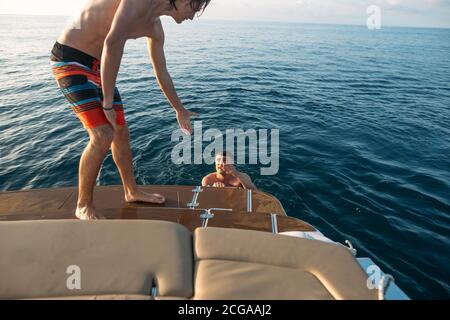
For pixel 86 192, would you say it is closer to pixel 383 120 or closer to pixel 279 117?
pixel 279 117

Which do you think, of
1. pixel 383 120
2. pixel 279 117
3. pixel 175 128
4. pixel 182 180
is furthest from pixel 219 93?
pixel 182 180

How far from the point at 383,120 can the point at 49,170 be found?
1034cm

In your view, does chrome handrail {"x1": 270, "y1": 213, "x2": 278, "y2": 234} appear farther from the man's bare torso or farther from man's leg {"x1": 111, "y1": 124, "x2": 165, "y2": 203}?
the man's bare torso

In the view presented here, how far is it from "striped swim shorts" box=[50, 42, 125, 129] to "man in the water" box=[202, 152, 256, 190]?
10.8 feet

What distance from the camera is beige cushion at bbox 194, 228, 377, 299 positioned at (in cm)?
190

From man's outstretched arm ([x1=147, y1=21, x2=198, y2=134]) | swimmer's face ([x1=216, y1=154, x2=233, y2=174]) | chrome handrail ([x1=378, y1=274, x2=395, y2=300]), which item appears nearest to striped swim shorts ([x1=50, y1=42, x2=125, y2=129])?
man's outstretched arm ([x1=147, y1=21, x2=198, y2=134])

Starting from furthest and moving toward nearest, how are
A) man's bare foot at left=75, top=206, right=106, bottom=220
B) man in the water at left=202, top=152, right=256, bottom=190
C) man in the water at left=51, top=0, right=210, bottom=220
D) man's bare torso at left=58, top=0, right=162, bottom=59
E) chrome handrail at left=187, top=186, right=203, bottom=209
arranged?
man in the water at left=202, top=152, right=256, bottom=190
chrome handrail at left=187, top=186, right=203, bottom=209
man's bare foot at left=75, top=206, right=106, bottom=220
man's bare torso at left=58, top=0, right=162, bottom=59
man in the water at left=51, top=0, right=210, bottom=220

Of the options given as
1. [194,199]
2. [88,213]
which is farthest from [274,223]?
[88,213]

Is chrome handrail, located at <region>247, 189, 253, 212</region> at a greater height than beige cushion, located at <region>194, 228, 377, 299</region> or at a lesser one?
greater

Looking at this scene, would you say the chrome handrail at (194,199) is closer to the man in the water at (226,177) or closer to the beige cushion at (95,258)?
the man in the water at (226,177)

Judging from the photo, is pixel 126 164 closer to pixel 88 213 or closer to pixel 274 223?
pixel 88 213

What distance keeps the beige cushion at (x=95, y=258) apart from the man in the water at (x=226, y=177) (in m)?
3.86

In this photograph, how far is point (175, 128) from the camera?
394 inches
